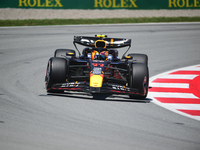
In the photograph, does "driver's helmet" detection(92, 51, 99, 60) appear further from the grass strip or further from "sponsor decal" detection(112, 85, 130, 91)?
the grass strip

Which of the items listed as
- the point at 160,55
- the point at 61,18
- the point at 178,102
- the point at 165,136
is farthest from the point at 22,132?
the point at 61,18

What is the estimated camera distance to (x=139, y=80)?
851 cm

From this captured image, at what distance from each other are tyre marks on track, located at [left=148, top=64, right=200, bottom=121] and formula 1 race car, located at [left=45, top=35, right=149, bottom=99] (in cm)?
57

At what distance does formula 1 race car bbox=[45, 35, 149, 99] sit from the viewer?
326 inches

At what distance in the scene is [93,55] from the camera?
9.45 meters

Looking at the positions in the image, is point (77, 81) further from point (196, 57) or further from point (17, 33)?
point (17, 33)

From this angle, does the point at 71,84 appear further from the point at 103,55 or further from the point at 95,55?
the point at 103,55

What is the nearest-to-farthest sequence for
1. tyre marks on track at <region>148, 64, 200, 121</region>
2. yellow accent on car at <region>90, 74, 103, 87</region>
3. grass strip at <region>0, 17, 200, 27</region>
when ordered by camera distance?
tyre marks on track at <region>148, 64, 200, 121</region>
yellow accent on car at <region>90, 74, 103, 87</region>
grass strip at <region>0, 17, 200, 27</region>

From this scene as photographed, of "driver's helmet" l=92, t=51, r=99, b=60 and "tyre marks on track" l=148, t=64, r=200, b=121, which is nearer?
"tyre marks on track" l=148, t=64, r=200, b=121

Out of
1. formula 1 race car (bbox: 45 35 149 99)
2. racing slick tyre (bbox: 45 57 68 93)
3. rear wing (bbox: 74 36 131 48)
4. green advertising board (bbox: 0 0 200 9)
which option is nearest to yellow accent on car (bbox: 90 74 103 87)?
formula 1 race car (bbox: 45 35 149 99)

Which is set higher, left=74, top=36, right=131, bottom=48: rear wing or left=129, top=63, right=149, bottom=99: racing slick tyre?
left=74, top=36, right=131, bottom=48: rear wing

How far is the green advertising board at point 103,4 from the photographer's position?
23.9 m

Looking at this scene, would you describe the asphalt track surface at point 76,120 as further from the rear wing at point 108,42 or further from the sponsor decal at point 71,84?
the rear wing at point 108,42

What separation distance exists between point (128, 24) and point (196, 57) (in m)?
8.39
